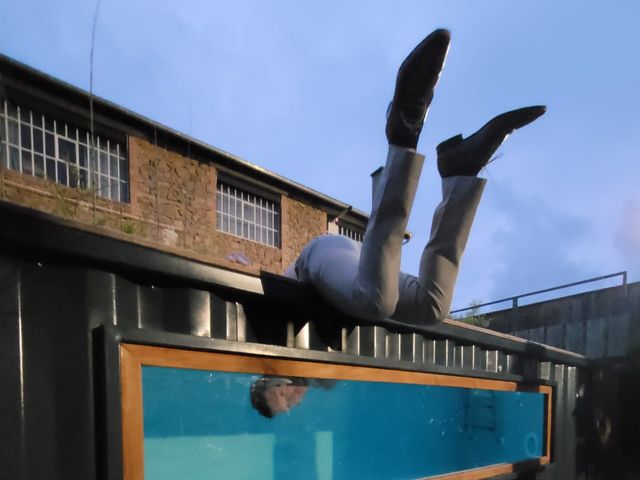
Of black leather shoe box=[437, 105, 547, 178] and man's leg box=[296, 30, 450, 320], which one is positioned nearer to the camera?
man's leg box=[296, 30, 450, 320]

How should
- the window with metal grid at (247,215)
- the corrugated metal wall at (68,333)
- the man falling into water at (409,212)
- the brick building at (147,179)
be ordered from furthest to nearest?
the window with metal grid at (247,215)
the brick building at (147,179)
the man falling into water at (409,212)
the corrugated metal wall at (68,333)

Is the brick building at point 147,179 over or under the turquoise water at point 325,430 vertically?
over

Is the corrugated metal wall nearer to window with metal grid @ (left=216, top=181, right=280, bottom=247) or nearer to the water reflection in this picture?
the water reflection

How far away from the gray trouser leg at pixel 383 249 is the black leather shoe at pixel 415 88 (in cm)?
7

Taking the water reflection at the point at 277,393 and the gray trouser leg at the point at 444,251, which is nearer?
the gray trouser leg at the point at 444,251

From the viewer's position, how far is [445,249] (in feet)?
6.25

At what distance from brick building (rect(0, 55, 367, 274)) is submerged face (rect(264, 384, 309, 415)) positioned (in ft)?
2.36

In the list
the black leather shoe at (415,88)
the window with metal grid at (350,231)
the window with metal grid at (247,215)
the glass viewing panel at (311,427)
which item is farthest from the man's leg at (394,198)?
the window with metal grid at (350,231)

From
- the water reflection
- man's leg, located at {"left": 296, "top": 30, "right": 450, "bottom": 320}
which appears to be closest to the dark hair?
the water reflection

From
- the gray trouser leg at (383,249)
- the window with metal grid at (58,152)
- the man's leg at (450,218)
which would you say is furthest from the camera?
the window with metal grid at (58,152)

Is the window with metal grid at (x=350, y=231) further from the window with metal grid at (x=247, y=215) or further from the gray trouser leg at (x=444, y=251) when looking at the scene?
the gray trouser leg at (x=444, y=251)

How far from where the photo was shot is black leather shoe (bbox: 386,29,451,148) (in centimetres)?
143

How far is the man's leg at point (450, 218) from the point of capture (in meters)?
1.78

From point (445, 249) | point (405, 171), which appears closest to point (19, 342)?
point (405, 171)
